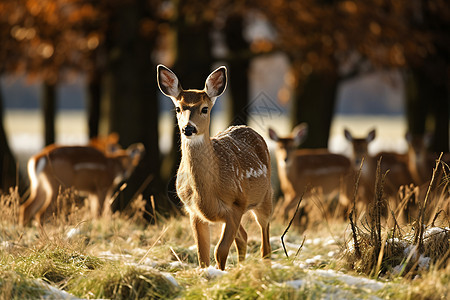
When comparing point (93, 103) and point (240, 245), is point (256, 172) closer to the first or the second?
point (240, 245)

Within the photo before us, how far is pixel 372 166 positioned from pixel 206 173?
8026 mm

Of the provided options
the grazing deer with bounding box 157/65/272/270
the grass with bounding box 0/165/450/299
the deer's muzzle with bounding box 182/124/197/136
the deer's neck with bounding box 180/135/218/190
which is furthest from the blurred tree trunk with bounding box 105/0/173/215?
the deer's muzzle with bounding box 182/124/197/136

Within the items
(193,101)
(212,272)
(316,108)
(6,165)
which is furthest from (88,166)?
(212,272)

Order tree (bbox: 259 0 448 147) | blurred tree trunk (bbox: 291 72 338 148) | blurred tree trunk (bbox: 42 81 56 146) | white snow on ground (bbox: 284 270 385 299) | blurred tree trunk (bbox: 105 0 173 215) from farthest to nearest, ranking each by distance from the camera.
Answer: blurred tree trunk (bbox: 42 81 56 146) < blurred tree trunk (bbox: 105 0 173 215) < blurred tree trunk (bbox: 291 72 338 148) < tree (bbox: 259 0 448 147) < white snow on ground (bbox: 284 270 385 299)

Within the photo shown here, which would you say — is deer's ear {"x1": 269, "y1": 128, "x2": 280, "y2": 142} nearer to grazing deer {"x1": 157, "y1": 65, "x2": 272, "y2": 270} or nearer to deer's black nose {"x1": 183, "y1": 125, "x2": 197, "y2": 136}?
grazing deer {"x1": 157, "y1": 65, "x2": 272, "y2": 270}

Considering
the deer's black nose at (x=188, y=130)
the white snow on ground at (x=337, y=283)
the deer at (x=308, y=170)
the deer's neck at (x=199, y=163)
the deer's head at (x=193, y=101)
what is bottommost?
the deer at (x=308, y=170)

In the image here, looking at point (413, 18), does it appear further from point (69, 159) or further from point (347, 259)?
point (347, 259)

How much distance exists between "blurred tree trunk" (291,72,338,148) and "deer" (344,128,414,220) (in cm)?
130

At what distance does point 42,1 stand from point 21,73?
2.80 m

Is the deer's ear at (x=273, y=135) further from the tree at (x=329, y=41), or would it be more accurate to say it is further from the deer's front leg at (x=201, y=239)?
the deer's front leg at (x=201, y=239)

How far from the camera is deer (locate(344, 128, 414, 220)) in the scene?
12461mm

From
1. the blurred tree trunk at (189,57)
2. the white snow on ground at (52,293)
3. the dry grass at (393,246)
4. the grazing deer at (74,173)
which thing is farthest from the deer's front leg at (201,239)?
the blurred tree trunk at (189,57)

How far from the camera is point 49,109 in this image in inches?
719

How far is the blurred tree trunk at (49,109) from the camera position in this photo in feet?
58.4
